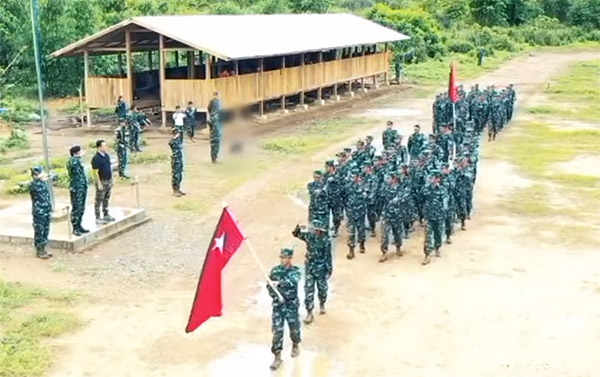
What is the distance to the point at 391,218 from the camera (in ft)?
41.9

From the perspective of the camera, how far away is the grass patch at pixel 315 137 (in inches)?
858

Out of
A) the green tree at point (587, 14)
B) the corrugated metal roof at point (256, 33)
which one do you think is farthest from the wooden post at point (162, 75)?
the green tree at point (587, 14)

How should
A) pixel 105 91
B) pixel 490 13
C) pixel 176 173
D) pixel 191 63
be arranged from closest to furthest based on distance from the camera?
pixel 176 173
pixel 105 91
pixel 191 63
pixel 490 13

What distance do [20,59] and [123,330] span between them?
21.4m

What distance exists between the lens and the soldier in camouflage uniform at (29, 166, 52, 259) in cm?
1251

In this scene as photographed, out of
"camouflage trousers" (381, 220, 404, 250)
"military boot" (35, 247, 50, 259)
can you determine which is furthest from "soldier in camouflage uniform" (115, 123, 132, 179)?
"camouflage trousers" (381, 220, 404, 250)

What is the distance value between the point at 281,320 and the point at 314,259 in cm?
141

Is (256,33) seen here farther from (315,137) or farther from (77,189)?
(77,189)

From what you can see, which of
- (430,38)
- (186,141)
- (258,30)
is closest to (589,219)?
(186,141)

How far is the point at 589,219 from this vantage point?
607 inches

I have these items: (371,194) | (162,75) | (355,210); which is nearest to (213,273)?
(355,210)

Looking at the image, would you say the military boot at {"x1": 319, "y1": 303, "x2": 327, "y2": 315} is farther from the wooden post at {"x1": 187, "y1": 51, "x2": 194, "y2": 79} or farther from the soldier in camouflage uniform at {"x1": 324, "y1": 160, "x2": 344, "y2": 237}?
the wooden post at {"x1": 187, "y1": 51, "x2": 194, "y2": 79}

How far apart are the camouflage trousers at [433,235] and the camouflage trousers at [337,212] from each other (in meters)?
1.72

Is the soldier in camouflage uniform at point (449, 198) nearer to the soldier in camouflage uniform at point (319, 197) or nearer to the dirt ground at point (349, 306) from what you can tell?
the dirt ground at point (349, 306)
